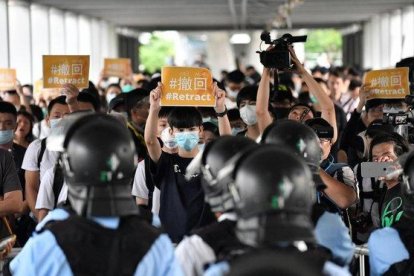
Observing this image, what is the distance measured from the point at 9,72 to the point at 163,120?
6.90 metres

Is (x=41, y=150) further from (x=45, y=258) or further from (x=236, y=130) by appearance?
(x=45, y=258)

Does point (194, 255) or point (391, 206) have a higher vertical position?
point (194, 255)

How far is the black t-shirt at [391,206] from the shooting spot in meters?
6.37

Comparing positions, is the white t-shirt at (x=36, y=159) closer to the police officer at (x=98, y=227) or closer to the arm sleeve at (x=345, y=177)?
the arm sleeve at (x=345, y=177)

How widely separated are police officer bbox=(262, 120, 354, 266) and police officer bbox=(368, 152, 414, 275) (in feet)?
0.49

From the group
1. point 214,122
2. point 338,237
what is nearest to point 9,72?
point 214,122

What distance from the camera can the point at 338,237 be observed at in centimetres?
423

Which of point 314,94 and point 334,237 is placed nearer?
point 334,237

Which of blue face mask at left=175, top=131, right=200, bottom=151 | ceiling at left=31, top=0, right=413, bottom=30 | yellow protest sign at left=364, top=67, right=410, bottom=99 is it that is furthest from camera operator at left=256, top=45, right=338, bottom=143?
ceiling at left=31, top=0, right=413, bottom=30

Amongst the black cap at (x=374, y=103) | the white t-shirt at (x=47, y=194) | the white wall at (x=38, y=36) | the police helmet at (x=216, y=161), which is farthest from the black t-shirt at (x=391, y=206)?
the white wall at (x=38, y=36)

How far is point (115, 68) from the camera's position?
→ 18.2 m

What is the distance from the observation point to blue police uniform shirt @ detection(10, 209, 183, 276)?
366 centimetres

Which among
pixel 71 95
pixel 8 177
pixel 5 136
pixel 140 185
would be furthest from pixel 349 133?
pixel 8 177

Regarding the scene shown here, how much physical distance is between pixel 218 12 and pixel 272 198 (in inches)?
1229
